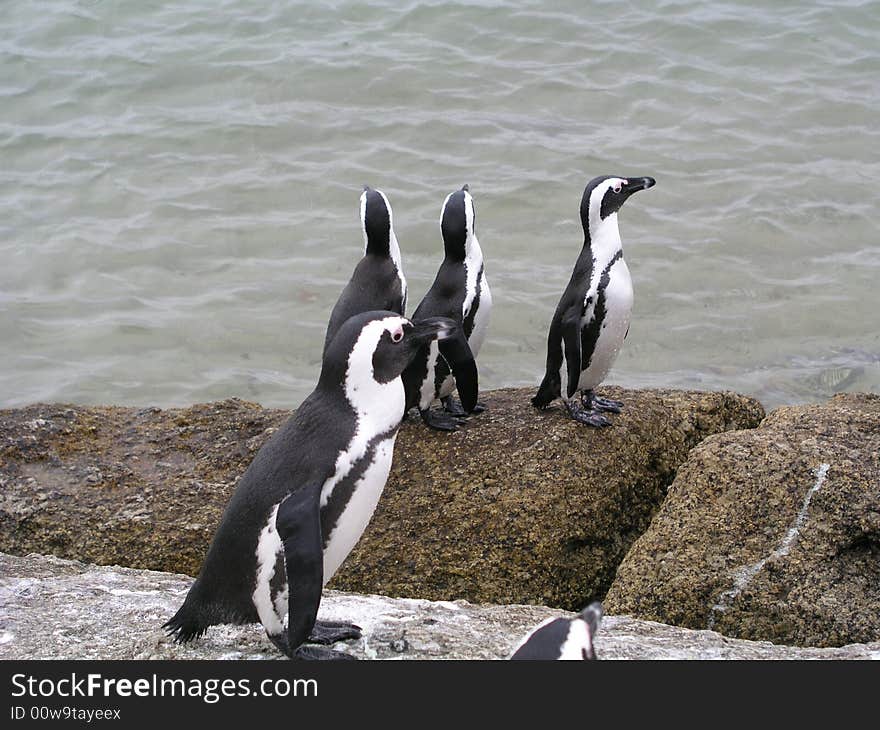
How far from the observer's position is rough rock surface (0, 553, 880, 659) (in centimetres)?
326

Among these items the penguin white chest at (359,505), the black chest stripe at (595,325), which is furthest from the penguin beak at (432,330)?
the black chest stripe at (595,325)

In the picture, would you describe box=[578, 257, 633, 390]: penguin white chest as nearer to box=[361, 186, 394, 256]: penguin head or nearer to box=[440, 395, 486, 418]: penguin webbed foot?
box=[440, 395, 486, 418]: penguin webbed foot

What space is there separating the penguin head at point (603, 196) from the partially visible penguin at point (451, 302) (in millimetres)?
481

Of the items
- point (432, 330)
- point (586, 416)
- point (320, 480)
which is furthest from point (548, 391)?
point (320, 480)

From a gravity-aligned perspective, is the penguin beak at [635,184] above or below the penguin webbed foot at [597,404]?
above

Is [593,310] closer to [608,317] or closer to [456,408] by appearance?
[608,317]

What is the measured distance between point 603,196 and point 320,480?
2217mm

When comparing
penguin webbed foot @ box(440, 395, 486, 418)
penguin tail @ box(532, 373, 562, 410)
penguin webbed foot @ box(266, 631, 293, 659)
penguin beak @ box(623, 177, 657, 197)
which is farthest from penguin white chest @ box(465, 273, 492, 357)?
penguin webbed foot @ box(266, 631, 293, 659)

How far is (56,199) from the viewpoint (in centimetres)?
975

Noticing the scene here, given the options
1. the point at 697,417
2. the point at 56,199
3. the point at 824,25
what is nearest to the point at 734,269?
the point at 697,417

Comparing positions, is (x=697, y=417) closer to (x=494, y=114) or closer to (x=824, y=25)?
(x=494, y=114)

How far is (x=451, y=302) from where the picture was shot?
495 cm

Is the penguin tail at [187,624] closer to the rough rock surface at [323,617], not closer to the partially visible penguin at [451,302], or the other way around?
the rough rock surface at [323,617]

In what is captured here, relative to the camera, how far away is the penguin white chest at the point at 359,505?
320cm
